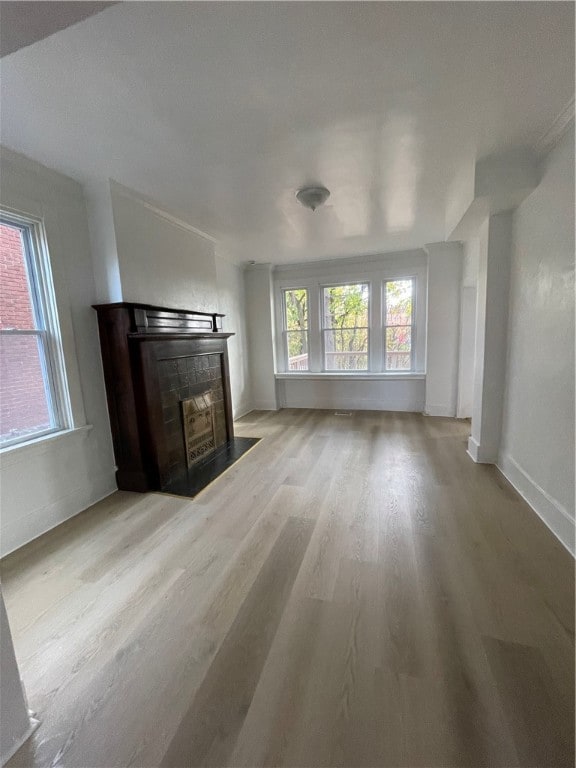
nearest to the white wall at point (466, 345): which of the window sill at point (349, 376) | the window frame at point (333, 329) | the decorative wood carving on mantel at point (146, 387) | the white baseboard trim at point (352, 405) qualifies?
the window sill at point (349, 376)

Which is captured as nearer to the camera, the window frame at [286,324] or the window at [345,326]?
the window at [345,326]

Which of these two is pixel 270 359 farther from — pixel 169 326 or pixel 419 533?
pixel 419 533

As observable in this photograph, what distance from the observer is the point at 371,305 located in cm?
507

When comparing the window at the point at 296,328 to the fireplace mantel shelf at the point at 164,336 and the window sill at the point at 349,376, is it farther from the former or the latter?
the fireplace mantel shelf at the point at 164,336

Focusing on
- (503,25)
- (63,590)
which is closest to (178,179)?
(503,25)

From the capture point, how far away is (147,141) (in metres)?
1.92

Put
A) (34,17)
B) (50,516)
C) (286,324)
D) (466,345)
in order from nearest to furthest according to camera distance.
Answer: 1. (34,17)
2. (50,516)
3. (466,345)
4. (286,324)

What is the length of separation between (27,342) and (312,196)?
249 centimetres

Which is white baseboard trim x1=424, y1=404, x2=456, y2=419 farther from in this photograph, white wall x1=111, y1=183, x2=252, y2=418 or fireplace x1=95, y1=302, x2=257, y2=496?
white wall x1=111, y1=183, x2=252, y2=418

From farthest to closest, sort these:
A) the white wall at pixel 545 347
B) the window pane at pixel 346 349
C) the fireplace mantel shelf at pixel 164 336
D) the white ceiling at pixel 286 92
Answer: the window pane at pixel 346 349, the fireplace mantel shelf at pixel 164 336, the white wall at pixel 545 347, the white ceiling at pixel 286 92

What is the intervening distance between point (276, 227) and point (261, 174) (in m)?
1.14

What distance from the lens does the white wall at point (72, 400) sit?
1.99 metres

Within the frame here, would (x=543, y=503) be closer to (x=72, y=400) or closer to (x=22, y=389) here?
(x=72, y=400)

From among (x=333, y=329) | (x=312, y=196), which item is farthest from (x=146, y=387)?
(x=333, y=329)
